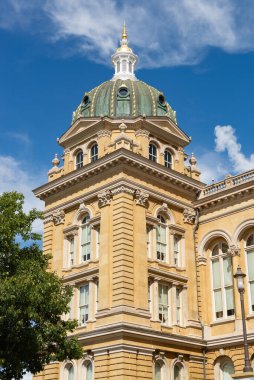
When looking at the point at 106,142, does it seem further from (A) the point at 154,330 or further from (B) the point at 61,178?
(A) the point at 154,330

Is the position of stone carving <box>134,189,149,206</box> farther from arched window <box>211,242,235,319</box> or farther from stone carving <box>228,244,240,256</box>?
arched window <box>211,242,235,319</box>

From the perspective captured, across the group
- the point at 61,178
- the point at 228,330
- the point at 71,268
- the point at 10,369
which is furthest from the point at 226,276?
the point at 10,369

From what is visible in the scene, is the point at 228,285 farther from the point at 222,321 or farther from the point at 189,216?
the point at 189,216

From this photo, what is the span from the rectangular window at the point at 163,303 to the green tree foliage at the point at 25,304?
8.96 metres

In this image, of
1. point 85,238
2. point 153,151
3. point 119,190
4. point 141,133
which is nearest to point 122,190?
point 119,190

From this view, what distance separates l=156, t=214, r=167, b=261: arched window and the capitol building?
6 cm

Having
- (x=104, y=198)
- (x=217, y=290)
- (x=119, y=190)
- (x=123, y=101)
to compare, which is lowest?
(x=217, y=290)

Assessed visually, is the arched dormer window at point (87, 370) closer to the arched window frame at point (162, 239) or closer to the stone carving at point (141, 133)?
the arched window frame at point (162, 239)

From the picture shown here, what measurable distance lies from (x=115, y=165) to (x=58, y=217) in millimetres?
6072

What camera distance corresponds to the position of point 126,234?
3519 centimetres

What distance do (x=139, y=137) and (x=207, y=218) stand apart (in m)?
6.93

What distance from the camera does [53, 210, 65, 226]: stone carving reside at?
1581 inches

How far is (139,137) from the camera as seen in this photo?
132 ft

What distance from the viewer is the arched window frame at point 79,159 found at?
4169 centimetres
